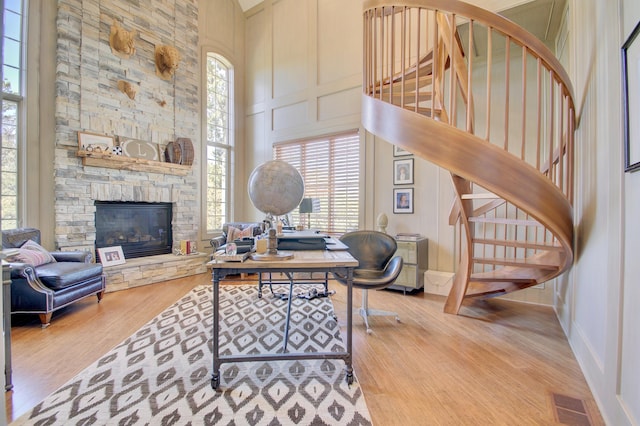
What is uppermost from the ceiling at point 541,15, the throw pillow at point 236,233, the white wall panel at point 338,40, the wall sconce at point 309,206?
the white wall panel at point 338,40

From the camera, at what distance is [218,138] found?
581 centimetres

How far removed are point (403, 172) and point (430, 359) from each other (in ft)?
8.55

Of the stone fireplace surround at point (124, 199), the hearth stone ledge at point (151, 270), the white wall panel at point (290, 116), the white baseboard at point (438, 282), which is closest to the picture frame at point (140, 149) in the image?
the stone fireplace surround at point (124, 199)

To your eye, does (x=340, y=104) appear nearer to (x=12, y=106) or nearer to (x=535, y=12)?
(x=535, y=12)

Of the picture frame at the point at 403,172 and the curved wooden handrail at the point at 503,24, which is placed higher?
the curved wooden handrail at the point at 503,24

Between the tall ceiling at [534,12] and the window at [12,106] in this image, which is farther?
the window at [12,106]

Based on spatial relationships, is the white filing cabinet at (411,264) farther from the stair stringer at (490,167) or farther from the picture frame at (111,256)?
the picture frame at (111,256)

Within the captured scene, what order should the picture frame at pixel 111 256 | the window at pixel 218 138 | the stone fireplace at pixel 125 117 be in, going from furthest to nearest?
the window at pixel 218 138 → the picture frame at pixel 111 256 → the stone fireplace at pixel 125 117

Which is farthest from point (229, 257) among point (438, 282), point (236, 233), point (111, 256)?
point (111, 256)

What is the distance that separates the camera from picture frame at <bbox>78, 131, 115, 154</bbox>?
388 centimetres

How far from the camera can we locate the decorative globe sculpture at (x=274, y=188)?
1852 mm

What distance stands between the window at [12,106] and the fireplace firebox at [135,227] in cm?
86

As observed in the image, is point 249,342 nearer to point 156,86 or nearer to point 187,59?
point 156,86

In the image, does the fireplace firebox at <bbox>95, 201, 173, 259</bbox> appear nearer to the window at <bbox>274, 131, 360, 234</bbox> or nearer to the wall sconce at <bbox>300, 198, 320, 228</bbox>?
the window at <bbox>274, 131, 360, 234</bbox>
